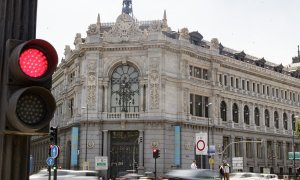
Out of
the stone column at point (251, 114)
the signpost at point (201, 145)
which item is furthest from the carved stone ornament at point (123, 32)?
the signpost at point (201, 145)

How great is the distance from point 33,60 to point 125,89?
4793 centimetres

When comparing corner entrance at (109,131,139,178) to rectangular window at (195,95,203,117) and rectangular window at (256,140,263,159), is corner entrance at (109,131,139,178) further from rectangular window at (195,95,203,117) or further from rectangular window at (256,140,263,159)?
rectangular window at (256,140,263,159)

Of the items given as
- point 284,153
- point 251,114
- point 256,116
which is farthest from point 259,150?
point 284,153

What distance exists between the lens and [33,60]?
280cm

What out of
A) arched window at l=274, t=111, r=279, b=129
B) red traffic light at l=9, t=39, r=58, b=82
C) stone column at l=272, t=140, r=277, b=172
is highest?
arched window at l=274, t=111, r=279, b=129

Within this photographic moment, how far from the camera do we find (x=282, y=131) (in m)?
69.1

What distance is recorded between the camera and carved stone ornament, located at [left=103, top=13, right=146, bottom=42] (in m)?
51.4

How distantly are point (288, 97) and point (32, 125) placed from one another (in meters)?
72.9

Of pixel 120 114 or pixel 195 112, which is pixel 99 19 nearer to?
pixel 120 114

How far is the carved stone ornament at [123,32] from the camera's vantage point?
51.4 meters

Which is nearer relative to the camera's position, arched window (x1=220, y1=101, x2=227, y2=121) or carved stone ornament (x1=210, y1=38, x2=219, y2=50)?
carved stone ornament (x1=210, y1=38, x2=219, y2=50)

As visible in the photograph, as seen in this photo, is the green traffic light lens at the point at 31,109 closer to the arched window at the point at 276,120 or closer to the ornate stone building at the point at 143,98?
the ornate stone building at the point at 143,98

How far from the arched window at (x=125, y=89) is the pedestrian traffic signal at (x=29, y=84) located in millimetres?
47339

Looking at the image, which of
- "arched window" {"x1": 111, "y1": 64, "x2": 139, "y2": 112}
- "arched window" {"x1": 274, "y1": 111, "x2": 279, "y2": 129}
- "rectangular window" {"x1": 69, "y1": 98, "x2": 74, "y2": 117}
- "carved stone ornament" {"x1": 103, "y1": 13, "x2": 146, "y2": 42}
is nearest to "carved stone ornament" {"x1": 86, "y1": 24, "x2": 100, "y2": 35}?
"carved stone ornament" {"x1": 103, "y1": 13, "x2": 146, "y2": 42}
